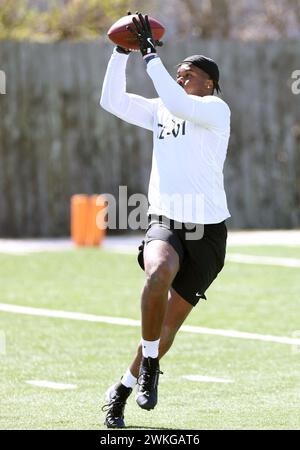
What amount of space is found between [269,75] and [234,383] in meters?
14.6

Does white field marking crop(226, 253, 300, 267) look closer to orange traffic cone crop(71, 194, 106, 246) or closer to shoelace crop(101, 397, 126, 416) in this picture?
orange traffic cone crop(71, 194, 106, 246)

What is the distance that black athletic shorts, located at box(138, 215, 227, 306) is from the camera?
7.43 m

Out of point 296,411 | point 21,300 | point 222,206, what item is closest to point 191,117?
point 222,206

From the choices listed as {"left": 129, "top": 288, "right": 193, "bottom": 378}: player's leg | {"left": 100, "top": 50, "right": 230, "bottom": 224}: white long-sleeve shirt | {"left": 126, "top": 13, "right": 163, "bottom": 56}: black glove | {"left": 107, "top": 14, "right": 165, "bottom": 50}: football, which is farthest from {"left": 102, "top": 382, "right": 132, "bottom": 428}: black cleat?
{"left": 107, "top": 14, "right": 165, "bottom": 50}: football

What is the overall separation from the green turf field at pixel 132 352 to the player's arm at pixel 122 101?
1858 mm

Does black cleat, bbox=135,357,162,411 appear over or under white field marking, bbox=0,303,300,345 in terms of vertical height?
over

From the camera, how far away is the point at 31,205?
21844mm

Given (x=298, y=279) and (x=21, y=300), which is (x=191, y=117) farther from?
(x=298, y=279)

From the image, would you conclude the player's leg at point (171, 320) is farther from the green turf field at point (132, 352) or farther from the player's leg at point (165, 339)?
the green turf field at point (132, 352)

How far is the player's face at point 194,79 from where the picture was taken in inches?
302

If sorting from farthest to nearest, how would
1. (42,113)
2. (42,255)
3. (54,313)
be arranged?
(42,113)
(42,255)
(54,313)

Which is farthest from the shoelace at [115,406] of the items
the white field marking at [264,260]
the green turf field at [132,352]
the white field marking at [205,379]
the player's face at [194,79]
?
the white field marking at [264,260]

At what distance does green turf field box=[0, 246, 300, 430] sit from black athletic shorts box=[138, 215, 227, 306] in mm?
795

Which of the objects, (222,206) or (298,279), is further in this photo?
(298,279)
